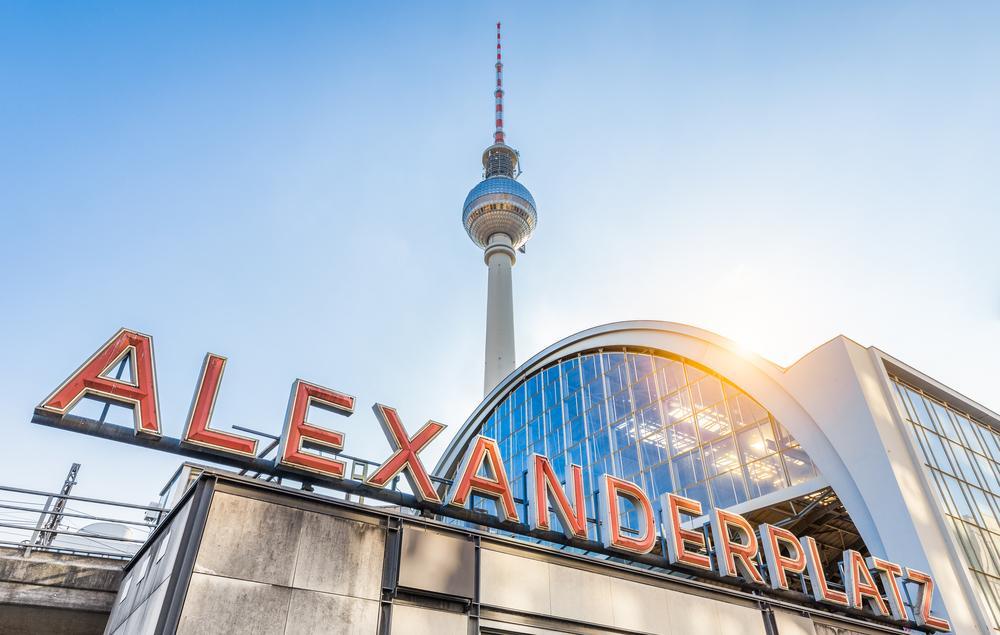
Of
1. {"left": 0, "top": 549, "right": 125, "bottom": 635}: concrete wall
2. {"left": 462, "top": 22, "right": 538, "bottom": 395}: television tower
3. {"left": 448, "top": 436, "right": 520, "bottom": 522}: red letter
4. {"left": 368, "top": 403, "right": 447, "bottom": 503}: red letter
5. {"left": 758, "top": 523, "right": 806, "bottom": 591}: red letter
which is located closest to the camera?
{"left": 0, "top": 549, "right": 125, "bottom": 635}: concrete wall

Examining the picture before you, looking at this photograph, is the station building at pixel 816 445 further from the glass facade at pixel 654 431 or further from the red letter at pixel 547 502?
the red letter at pixel 547 502

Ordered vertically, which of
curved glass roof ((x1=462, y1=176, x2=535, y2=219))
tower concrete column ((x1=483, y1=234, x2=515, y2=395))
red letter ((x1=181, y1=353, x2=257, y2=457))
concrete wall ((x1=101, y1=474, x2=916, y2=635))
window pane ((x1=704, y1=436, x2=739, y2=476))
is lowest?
concrete wall ((x1=101, y1=474, x2=916, y2=635))

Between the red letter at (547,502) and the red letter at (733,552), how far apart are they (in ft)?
15.1

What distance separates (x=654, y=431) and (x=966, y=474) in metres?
14.2

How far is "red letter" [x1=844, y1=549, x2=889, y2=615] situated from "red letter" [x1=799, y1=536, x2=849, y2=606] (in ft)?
1.11

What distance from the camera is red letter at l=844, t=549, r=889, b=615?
69.9 ft

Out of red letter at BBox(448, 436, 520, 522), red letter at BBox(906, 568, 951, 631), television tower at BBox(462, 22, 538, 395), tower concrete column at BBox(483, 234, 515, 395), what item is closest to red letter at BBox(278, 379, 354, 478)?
red letter at BBox(448, 436, 520, 522)

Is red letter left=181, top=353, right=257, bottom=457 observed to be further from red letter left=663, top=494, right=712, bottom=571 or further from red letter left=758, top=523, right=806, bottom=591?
red letter left=758, top=523, right=806, bottom=591

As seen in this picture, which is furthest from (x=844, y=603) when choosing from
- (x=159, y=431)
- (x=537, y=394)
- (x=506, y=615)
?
(x=537, y=394)

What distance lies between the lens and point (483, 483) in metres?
16.7

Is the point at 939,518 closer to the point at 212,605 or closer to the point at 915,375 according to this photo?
the point at 915,375

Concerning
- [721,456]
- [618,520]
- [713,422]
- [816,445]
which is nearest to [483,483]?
[618,520]

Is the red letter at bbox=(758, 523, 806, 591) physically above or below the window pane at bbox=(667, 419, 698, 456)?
below

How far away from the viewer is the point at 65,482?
15.8 meters
